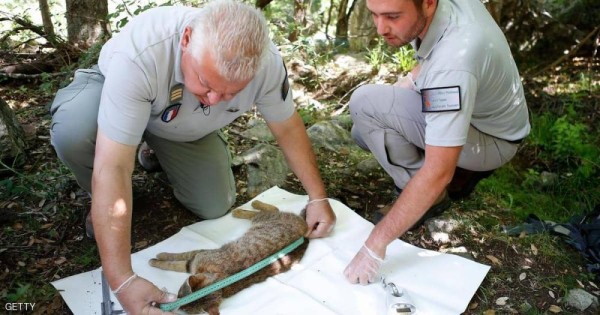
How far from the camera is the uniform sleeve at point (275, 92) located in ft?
9.34

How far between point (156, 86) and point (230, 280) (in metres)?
1.07

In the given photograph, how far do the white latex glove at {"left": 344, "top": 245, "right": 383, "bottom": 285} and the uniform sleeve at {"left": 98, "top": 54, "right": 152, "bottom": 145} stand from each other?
1.33 metres

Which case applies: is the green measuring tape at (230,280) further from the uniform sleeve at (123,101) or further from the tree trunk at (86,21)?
the tree trunk at (86,21)

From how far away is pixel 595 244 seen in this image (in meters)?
3.06

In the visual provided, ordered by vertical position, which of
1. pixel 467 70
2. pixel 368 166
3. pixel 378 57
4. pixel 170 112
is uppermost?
pixel 467 70

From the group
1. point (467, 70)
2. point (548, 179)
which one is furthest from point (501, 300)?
point (548, 179)

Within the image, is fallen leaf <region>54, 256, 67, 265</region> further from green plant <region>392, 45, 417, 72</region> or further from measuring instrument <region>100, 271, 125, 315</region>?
green plant <region>392, 45, 417, 72</region>

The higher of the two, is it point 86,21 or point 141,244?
point 86,21

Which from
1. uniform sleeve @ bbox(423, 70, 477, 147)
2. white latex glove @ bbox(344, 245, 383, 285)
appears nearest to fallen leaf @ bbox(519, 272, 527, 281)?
white latex glove @ bbox(344, 245, 383, 285)

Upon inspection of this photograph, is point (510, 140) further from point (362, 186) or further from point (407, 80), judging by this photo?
point (362, 186)

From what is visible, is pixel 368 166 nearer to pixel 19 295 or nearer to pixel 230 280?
pixel 230 280

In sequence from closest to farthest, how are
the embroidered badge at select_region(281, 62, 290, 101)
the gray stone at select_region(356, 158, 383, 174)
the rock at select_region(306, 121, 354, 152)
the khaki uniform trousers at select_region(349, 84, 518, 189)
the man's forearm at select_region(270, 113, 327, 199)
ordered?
the embroidered badge at select_region(281, 62, 290, 101)
the man's forearm at select_region(270, 113, 327, 199)
the khaki uniform trousers at select_region(349, 84, 518, 189)
the gray stone at select_region(356, 158, 383, 174)
the rock at select_region(306, 121, 354, 152)

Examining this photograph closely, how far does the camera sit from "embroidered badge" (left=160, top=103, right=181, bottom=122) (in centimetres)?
273

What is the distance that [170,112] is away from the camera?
109 inches
